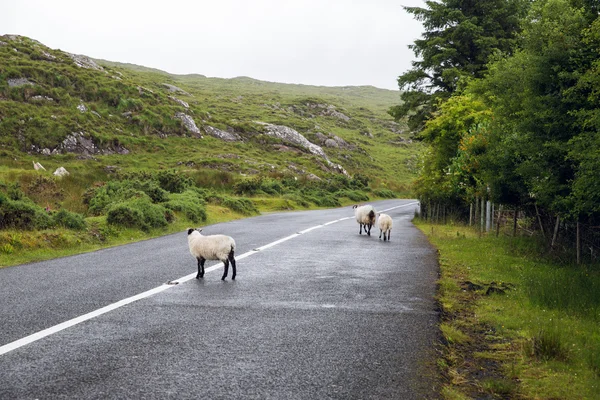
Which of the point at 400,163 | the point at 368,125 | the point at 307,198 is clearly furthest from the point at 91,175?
the point at 368,125

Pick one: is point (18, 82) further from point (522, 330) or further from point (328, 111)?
point (328, 111)

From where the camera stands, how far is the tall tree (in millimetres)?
31625

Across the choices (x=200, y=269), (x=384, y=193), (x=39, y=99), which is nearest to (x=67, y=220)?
(x=200, y=269)

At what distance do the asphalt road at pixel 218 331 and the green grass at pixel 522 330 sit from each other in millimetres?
375

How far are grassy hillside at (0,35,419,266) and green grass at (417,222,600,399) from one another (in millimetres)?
10453

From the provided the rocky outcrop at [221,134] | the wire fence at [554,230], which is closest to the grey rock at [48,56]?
the rocky outcrop at [221,134]

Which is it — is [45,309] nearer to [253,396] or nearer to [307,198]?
[253,396]

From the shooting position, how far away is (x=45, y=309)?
7.21 metres

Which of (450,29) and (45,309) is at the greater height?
(450,29)

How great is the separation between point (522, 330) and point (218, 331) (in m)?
3.96

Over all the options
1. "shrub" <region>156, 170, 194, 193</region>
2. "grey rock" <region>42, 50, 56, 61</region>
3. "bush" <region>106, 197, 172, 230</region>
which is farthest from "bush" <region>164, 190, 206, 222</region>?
"grey rock" <region>42, 50, 56, 61</region>

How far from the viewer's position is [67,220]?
611 inches

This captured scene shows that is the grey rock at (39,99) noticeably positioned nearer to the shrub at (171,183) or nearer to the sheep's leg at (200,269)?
the shrub at (171,183)

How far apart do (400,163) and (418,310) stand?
90227mm
